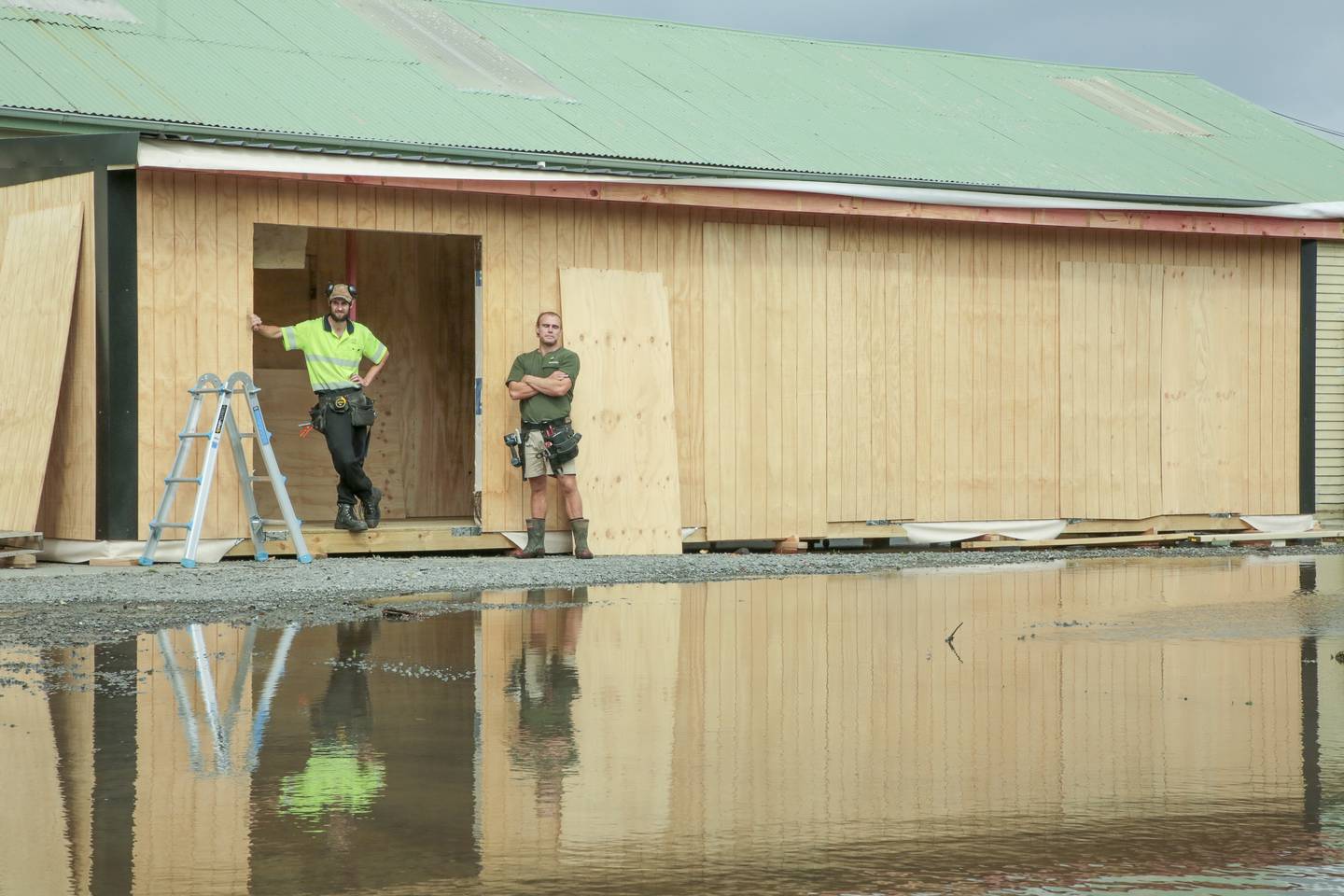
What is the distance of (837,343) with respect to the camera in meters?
14.4

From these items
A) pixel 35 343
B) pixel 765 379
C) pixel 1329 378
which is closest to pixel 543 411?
pixel 765 379

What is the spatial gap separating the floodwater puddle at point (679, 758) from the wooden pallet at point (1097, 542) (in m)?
6.32

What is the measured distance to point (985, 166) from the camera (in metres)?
15.3

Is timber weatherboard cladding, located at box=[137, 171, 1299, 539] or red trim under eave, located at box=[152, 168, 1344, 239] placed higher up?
red trim under eave, located at box=[152, 168, 1344, 239]

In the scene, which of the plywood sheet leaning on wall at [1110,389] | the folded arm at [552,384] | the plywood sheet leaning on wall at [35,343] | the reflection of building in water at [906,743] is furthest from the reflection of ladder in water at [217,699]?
the plywood sheet leaning on wall at [1110,389]

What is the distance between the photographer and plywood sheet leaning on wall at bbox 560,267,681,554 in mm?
13336

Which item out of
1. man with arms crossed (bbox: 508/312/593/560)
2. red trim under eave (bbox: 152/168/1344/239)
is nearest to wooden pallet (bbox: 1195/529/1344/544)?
red trim under eave (bbox: 152/168/1344/239)

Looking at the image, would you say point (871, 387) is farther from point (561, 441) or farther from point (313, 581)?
point (313, 581)

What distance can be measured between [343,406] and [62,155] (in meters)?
2.66

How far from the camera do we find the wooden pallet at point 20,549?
11555 millimetres

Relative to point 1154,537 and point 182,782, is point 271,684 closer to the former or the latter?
point 182,782

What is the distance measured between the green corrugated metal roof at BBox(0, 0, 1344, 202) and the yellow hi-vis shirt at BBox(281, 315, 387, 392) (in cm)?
141

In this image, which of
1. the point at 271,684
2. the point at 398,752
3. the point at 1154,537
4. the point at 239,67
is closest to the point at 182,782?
the point at 398,752

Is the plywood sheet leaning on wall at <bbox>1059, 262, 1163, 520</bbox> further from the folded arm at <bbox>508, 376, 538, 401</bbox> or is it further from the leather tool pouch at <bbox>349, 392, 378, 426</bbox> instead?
the leather tool pouch at <bbox>349, 392, 378, 426</bbox>
